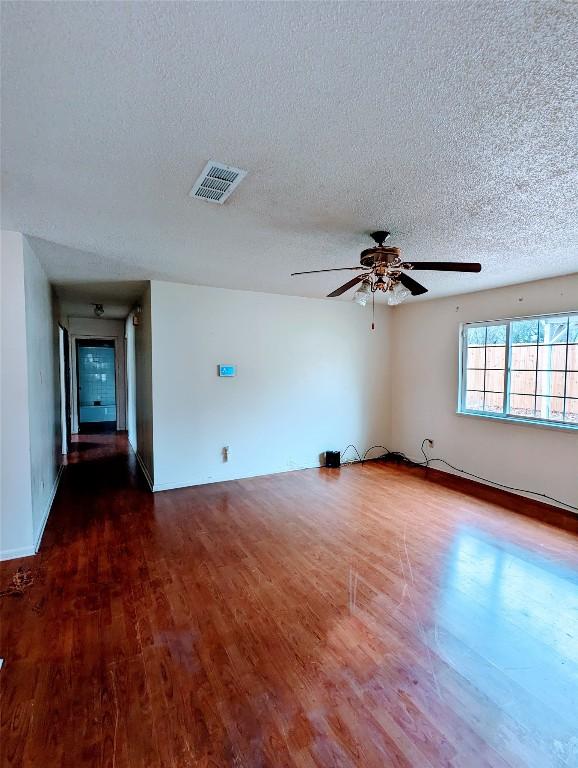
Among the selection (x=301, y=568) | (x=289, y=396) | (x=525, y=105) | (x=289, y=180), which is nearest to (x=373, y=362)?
(x=289, y=396)

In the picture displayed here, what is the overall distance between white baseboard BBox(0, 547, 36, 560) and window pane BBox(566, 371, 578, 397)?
5.20 meters

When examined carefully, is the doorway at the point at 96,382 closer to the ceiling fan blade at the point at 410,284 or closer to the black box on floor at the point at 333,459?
the black box on floor at the point at 333,459

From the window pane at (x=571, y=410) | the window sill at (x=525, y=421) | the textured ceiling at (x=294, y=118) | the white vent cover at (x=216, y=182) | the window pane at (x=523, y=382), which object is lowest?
the window sill at (x=525, y=421)

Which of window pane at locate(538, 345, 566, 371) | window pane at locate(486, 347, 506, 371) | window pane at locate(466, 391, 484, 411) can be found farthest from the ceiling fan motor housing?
window pane at locate(466, 391, 484, 411)

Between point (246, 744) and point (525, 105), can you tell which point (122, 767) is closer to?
point (246, 744)

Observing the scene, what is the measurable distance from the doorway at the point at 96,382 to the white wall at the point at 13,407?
6924mm

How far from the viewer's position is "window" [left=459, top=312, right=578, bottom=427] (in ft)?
12.7

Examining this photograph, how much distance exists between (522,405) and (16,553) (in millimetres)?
5158

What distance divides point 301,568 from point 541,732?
5.09 ft

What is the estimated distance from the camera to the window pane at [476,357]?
475 cm

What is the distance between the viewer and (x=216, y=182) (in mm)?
1939

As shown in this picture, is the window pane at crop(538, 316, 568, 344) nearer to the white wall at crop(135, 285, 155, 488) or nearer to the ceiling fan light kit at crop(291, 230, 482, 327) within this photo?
the ceiling fan light kit at crop(291, 230, 482, 327)

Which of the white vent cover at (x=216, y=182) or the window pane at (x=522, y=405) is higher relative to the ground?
the white vent cover at (x=216, y=182)

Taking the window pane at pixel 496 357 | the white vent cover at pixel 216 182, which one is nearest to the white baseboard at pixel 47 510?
the white vent cover at pixel 216 182
